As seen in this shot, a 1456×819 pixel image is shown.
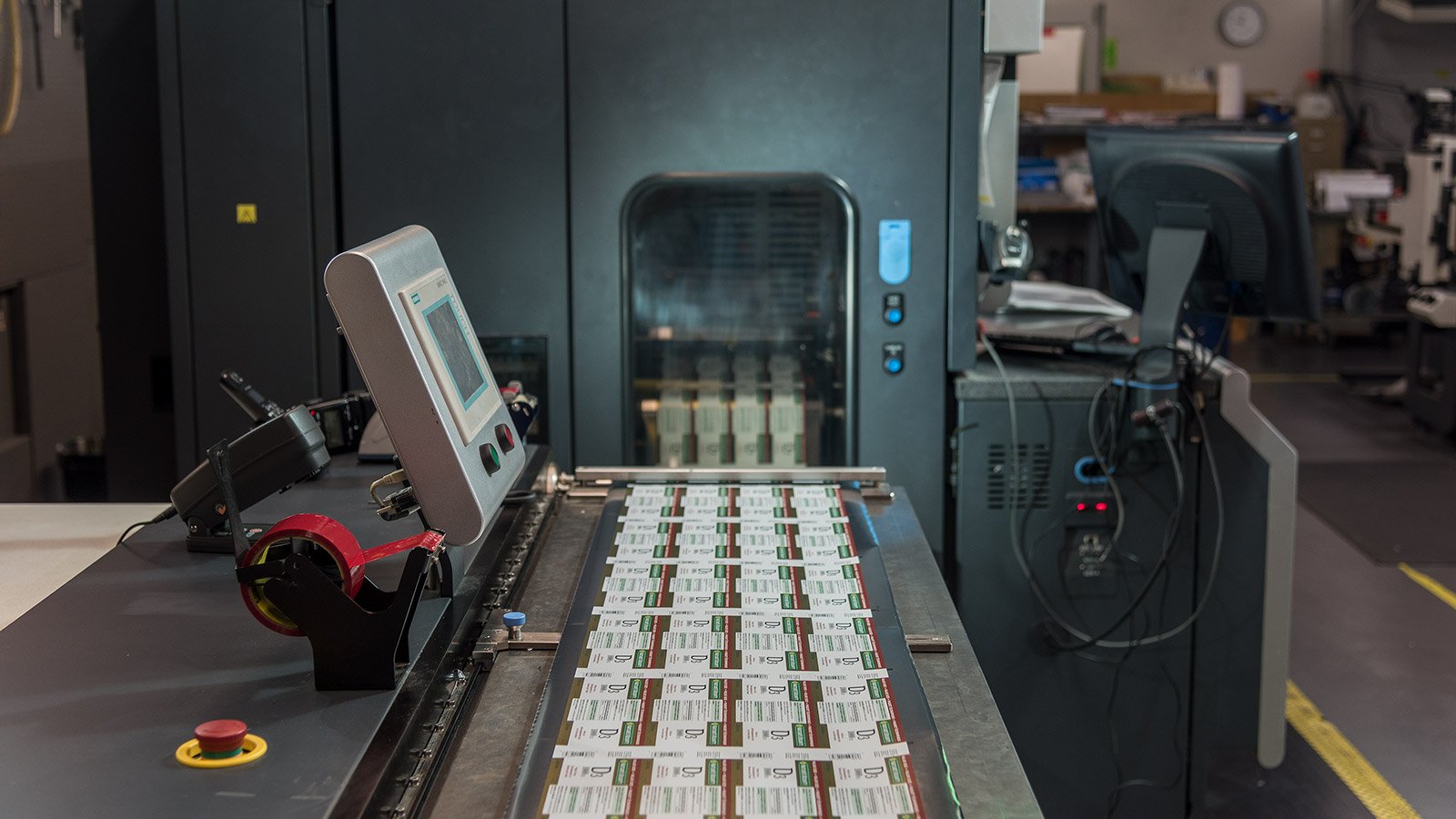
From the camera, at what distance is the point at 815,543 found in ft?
6.78

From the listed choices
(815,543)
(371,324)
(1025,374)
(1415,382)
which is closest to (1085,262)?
(1415,382)

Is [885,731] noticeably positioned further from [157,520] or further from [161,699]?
[157,520]

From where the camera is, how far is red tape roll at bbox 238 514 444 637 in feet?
5.03

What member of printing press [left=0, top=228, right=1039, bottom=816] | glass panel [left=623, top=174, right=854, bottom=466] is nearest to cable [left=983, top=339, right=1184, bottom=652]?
glass panel [left=623, top=174, right=854, bottom=466]

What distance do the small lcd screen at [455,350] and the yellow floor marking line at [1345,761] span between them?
227 centimetres

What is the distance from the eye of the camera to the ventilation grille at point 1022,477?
3066mm

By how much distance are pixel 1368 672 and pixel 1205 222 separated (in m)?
1.92

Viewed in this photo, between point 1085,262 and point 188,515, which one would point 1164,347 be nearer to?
point 188,515

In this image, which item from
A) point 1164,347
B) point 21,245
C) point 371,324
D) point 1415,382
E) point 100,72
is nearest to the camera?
point 371,324

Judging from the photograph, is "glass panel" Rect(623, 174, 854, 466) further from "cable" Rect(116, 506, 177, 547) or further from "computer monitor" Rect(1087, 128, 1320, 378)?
"cable" Rect(116, 506, 177, 547)

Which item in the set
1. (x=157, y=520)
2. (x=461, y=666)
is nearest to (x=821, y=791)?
(x=461, y=666)

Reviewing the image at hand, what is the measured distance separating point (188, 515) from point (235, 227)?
130 cm

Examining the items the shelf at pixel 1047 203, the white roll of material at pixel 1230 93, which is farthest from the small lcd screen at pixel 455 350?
the white roll of material at pixel 1230 93

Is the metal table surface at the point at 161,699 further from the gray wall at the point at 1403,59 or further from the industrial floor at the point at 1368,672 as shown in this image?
the gray wall at the point at 1403,59
